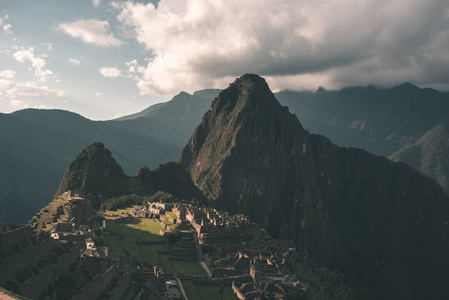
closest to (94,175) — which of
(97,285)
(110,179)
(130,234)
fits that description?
(110,179)

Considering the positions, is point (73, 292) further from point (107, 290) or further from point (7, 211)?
point (7, 211)

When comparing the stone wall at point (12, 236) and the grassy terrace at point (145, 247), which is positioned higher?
the stone wall at point (12, 236)

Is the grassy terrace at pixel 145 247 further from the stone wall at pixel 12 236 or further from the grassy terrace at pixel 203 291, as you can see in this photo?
the stone wall at pixel 12 236

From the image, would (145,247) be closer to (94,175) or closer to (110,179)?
(94,175)

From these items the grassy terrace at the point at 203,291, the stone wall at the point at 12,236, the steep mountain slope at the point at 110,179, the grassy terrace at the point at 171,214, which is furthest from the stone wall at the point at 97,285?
the steep mountain slope at the point at 110,179

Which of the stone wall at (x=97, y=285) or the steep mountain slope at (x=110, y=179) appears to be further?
the steep mountain slope at (x=110, y=179)

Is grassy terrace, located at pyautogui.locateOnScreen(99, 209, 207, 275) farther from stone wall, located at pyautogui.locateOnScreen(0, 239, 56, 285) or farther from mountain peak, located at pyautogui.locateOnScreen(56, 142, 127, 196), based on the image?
mountain peak, located at pyautogui.locateOnScreen(56, 142, 127, 196)

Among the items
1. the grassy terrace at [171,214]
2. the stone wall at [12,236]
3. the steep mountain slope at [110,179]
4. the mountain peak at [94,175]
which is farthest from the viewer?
the steep mountain slope at [110,179]

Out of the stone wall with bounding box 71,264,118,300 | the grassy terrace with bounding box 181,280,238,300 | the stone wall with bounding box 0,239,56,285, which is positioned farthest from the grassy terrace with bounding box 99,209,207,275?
the stone wall with bounding box 0,239,56,285
